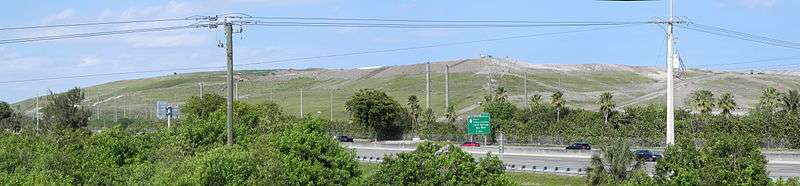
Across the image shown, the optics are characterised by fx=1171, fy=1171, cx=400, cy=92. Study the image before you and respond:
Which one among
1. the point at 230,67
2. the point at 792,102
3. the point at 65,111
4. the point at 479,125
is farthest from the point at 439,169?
the point at 65,111

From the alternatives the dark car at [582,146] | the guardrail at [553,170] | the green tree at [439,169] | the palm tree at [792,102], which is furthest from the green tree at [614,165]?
the palm tree at [792,102]

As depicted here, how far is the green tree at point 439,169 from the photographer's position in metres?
32.9

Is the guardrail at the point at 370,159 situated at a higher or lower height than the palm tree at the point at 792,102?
lower

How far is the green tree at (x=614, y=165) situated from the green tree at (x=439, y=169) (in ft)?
70.2

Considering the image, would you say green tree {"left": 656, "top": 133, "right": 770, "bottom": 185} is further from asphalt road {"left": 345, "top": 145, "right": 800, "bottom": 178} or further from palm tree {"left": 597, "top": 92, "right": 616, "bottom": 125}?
palm tree {"left": 597, "top": 92, "right": 616, "bottom": 125}

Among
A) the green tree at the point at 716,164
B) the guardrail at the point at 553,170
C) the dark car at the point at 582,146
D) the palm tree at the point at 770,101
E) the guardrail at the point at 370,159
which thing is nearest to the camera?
the green tree at the point at 716,164

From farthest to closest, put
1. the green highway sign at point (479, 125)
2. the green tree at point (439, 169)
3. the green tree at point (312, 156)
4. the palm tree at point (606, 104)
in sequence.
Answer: the palm tree at point (606, 104), the green highway sign at point (479, 125), the green tree at point (312, 156), the green tree at point (439, 169)

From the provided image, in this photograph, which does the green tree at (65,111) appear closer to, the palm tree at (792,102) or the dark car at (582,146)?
the dark car at (582,146)

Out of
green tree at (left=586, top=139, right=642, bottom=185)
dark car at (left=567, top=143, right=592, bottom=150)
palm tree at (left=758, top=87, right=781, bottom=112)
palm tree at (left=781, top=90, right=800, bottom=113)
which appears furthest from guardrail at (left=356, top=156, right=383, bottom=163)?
palm tree at (left=758, top=87, right=781, bottom=112)

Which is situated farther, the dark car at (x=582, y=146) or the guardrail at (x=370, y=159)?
the dark car at (x=582, y=146)

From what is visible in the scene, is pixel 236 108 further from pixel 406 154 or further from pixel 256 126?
pixel 406 154

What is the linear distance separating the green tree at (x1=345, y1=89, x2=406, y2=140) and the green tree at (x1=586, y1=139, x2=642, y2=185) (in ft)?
220

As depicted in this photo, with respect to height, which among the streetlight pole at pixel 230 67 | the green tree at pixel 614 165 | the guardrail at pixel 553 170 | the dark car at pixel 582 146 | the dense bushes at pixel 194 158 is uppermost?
the streetlight pole at pixel 230 67

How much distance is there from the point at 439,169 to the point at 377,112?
89567 millimetres
